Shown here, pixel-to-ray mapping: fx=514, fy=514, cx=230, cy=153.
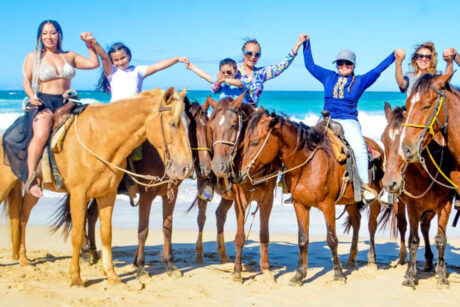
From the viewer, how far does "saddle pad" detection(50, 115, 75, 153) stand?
18.5ft

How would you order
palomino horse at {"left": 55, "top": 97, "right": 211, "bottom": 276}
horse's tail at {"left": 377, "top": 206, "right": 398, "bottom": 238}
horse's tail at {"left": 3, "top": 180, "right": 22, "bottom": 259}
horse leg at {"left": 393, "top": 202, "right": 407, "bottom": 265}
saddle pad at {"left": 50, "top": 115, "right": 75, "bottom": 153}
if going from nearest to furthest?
saddle pad at {"left": 50, "top": 115, "right": 75, "bottom": 153}
palomino horse at {"left": 55, "top": 97, "right": 211, "bottom": 276}
horse's tail at {"left": 3, "top": 180, "right": 22, "bottom": 259}
horse leg at {"left": 393, "top": 202, "right": 407, "bottom": 265}
horse's tail at {"left": 377, "top": 206, "right": 398, "bottom": 238}

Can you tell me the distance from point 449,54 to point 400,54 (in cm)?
55

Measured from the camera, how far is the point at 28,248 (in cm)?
791

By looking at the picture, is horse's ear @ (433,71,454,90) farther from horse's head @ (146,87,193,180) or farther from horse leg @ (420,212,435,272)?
horse's head @ (146,87,193,180)

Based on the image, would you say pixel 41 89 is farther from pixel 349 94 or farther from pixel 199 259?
pixel 349 94

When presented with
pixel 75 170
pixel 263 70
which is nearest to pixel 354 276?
pixel 263 70

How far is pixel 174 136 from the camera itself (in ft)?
16.9

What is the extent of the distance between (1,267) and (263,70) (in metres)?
4.19

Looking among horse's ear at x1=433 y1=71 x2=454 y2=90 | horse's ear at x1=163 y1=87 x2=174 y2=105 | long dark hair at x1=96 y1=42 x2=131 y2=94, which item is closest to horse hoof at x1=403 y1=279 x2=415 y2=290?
horse's ear at x1=433 y1=71 x2=454 y2=90

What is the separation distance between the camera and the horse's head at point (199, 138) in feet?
19.3

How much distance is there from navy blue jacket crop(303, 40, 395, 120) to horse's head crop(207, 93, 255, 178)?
132 centimetres

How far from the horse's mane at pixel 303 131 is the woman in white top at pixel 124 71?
1253 mm

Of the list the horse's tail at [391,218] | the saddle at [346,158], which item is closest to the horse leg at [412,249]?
the saddle at [346,158]

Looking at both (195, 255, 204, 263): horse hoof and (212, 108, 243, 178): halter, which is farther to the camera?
(195, 255, 204, 263): horse hoof
